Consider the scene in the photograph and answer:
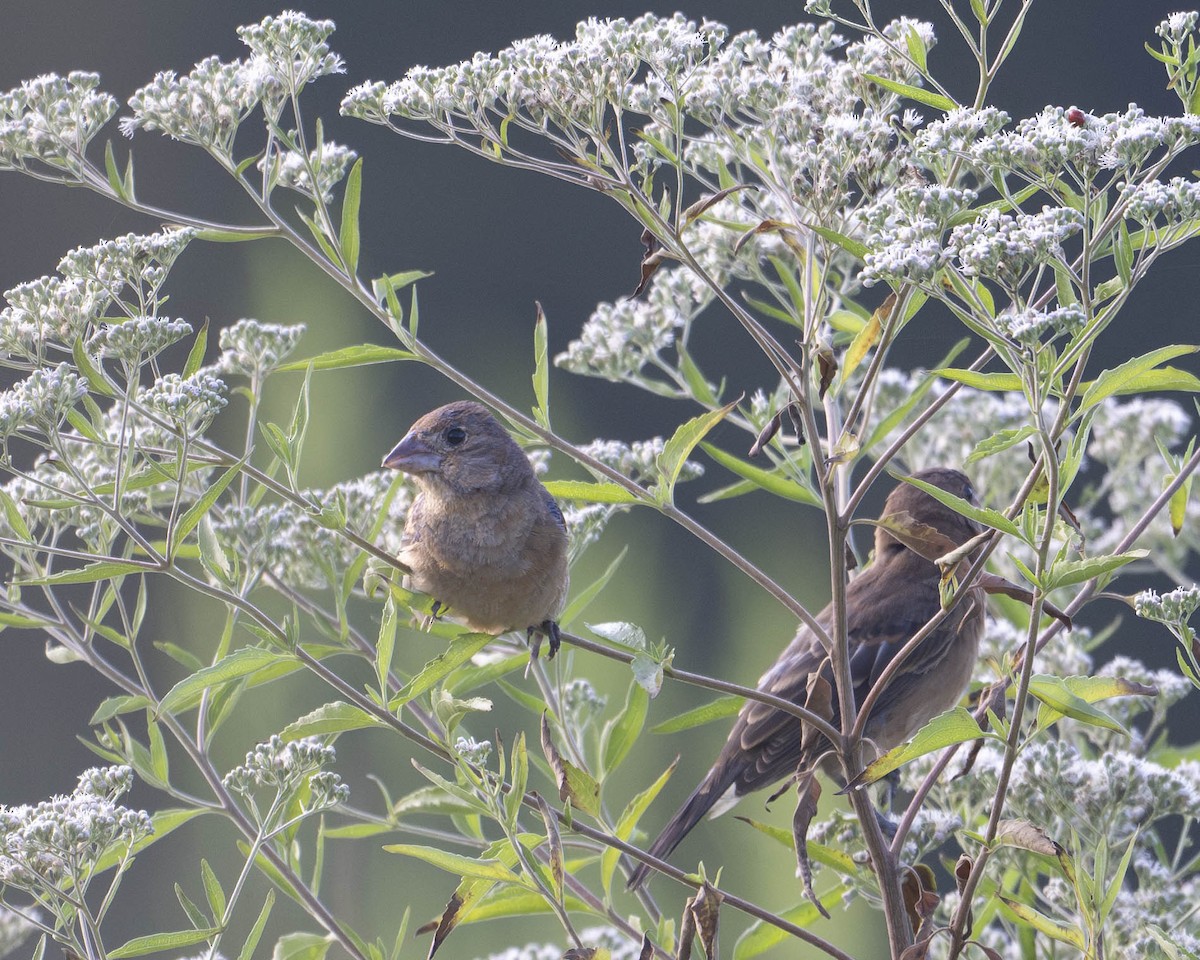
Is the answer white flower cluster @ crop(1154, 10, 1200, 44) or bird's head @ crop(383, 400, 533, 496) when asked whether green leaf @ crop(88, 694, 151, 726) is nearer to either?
bird's head @ crop(383, 400, 533, 496)

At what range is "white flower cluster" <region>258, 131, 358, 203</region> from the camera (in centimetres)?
159

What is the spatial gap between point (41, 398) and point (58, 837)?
47 centimetres

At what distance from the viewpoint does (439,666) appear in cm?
151

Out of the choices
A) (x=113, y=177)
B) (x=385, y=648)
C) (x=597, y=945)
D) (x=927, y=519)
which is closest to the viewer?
(x=385, y=648)

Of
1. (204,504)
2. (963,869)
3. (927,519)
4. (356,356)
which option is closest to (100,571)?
(204,504)

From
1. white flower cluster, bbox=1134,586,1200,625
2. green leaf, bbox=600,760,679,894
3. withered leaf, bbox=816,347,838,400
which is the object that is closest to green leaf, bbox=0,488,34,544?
green leaf, bbox=600,760,679,894

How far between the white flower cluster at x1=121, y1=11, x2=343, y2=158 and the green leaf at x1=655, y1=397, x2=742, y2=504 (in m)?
0.61

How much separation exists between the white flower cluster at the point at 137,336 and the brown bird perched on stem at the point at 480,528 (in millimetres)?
494

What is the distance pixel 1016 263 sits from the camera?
48.1 inches

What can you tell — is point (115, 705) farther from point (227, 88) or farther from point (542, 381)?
point (227, 88)

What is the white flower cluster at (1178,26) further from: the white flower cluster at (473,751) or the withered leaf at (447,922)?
the withered leaf at (447,922)

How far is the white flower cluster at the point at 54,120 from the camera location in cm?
161

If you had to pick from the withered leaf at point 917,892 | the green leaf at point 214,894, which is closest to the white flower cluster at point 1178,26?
the withered leaf at point 917,892

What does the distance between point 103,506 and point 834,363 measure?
29.5 inches
